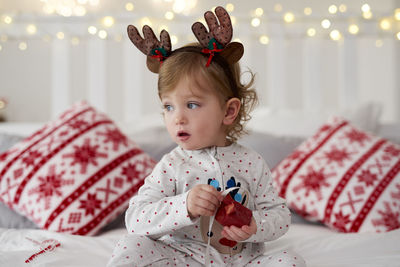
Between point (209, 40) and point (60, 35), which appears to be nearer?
point (209, 40)

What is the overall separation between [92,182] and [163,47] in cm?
55

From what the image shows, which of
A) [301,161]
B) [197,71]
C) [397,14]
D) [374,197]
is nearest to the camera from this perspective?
[197,71]

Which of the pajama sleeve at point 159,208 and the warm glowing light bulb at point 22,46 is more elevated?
the warm glowing light bulb at point 22,46

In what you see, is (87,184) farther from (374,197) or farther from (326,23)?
(326,23)

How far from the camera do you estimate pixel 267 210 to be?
90 centimetres

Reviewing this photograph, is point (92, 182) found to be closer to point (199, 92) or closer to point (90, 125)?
point (90, 125)

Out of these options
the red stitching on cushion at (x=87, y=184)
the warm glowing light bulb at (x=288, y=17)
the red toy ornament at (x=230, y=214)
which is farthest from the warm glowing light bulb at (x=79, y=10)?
→ the red toy ornament at (x=230, y=214)

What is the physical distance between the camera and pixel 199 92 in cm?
85

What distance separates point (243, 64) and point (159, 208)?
1493 millimetres

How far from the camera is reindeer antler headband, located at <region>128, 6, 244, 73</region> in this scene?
0.86 metres

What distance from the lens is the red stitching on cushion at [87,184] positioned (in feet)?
4.04

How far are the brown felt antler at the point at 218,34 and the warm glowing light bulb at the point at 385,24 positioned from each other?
1484 millimetres

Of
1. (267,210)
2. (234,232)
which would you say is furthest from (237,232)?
(267,210)

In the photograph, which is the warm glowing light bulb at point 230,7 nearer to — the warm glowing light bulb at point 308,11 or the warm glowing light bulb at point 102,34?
the warm glowing light bulb at point 308,11
